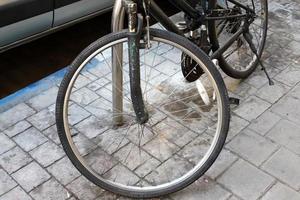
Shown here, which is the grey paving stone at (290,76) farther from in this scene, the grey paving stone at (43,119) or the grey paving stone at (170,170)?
the grey paving stone at (43,119)

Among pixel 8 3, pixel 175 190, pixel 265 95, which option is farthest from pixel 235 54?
pixel 8 3

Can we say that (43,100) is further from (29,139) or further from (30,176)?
(30,176)

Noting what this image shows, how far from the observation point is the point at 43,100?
3617 millimetres

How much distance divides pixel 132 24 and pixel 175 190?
1068 millimetres

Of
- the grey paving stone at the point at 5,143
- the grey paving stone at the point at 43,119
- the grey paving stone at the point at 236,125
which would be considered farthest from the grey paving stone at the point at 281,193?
the grey paving stone at the point at 5,143

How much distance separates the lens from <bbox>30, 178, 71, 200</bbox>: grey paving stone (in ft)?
9.33

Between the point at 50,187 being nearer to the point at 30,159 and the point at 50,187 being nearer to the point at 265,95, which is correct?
the point at 30,159

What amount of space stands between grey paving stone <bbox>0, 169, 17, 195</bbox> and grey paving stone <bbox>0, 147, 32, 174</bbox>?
0.04m

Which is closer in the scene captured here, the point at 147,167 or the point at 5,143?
the point at 147,167

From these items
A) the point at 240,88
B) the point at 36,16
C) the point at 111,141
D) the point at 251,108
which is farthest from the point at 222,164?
the point at 36,16

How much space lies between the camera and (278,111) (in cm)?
349

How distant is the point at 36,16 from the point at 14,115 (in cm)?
90

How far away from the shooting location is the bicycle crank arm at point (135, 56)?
8.08ft

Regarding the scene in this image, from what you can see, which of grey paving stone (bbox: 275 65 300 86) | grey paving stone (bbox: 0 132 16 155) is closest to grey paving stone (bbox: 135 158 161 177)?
grey paving stone (bbox: 0 132 16 155)
